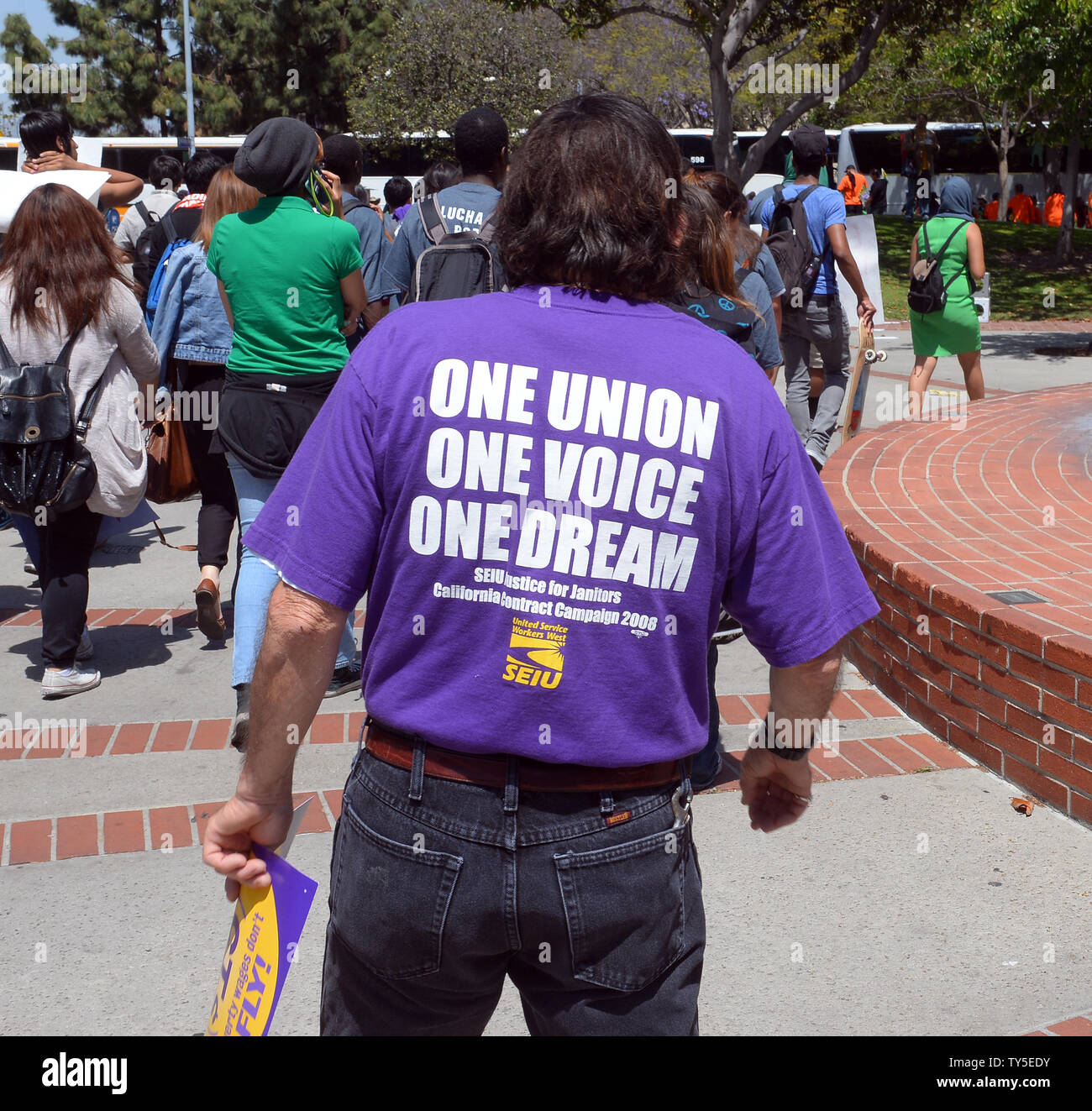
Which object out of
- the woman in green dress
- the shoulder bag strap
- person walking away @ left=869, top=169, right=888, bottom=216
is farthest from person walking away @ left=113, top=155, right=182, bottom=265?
person walking away @ left=869, top=169, right=888, bottom=216

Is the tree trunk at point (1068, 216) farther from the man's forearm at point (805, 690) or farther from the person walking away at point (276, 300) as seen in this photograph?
the man's forearm at point (805, 690)

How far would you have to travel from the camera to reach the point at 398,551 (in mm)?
1751

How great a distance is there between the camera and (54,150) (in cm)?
605

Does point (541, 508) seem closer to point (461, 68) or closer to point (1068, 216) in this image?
point (1068, 216)

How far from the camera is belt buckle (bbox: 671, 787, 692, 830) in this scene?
1820mm

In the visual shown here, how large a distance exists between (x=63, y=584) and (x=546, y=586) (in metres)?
3.84

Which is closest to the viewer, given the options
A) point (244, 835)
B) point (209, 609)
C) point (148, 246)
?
point (244, 835)

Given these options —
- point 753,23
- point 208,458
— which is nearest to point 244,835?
point 208,458

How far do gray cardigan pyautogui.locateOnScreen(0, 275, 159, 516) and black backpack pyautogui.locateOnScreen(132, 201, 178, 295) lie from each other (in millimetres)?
2123

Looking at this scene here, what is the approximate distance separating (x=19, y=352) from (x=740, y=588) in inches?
152

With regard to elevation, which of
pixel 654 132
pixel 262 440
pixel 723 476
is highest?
pixel 654 132

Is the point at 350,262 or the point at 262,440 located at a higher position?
the point at 350,262
